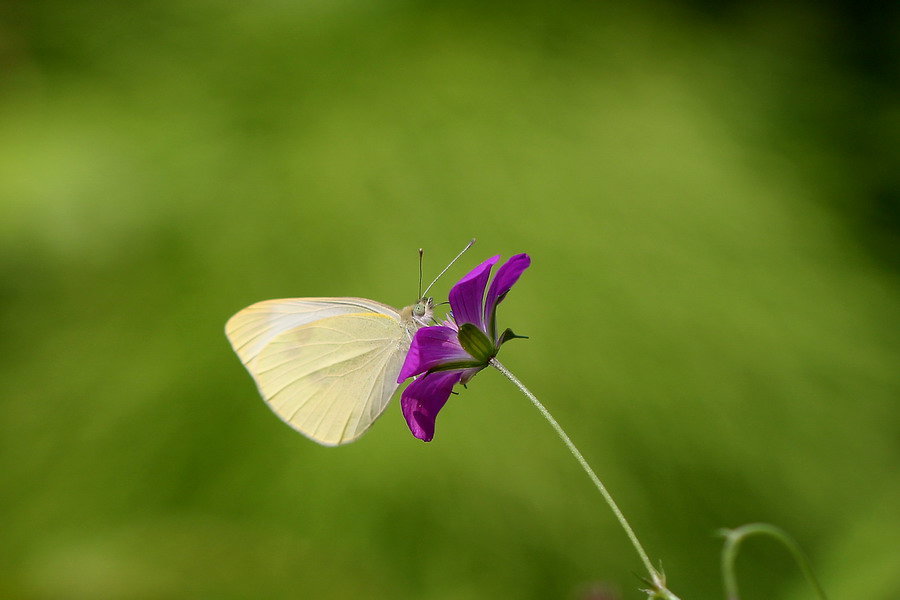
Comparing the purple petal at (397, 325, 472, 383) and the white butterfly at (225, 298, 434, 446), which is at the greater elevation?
the white butterfly at (225, 298, 434, 446)

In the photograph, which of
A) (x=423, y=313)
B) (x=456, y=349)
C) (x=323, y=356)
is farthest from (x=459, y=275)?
(x=456, y=349)

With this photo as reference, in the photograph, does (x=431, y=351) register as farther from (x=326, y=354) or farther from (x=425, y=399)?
(x=326, y=354)

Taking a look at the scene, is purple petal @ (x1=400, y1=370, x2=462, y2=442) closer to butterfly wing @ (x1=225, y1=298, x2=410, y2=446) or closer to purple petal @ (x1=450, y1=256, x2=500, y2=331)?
purple petal @ (x1=450, y1=256, x2=500, y2=331)

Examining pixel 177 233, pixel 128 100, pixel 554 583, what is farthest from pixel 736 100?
pixel 128 100

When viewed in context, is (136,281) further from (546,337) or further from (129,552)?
(546,337)

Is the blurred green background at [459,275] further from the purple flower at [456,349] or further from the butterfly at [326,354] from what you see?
the purple flower at [456,349]

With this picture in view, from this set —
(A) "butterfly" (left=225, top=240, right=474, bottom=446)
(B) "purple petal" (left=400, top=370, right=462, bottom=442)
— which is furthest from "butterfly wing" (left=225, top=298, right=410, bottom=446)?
(B) "purple petal" (left=400, top=370, right=462, bottom=442)
